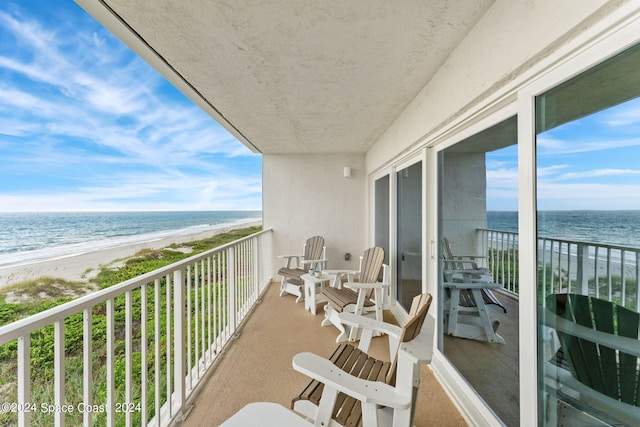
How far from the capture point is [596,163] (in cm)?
98

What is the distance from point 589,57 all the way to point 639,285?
2.53 ft

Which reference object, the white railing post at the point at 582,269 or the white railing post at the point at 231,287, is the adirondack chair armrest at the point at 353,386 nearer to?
the white railing post at the point at 582,269

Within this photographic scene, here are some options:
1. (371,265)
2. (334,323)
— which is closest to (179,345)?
(334,323)

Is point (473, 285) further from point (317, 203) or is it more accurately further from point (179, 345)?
point (317, 203)

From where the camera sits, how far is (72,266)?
48.3ft

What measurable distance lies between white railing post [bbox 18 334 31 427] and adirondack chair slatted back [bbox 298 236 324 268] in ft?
12.8

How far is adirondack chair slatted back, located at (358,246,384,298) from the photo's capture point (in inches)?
128

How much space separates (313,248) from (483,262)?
3237 millimetres

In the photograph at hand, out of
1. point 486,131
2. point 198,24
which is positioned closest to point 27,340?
point 198,24

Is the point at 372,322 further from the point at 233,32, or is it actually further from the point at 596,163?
the point at 233,32

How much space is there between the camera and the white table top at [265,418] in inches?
33.8

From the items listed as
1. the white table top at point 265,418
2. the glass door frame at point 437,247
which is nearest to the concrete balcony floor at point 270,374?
the glass door frame at point 437,247

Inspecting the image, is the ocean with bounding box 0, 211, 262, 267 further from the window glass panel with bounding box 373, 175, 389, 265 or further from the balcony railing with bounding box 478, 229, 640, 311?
the balcony railing with bounding box 478, 229, 640, 311

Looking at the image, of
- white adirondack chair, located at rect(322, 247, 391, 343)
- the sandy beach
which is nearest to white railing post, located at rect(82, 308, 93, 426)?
white adirondack chair, located at rect(322, 247, 391, 343)
